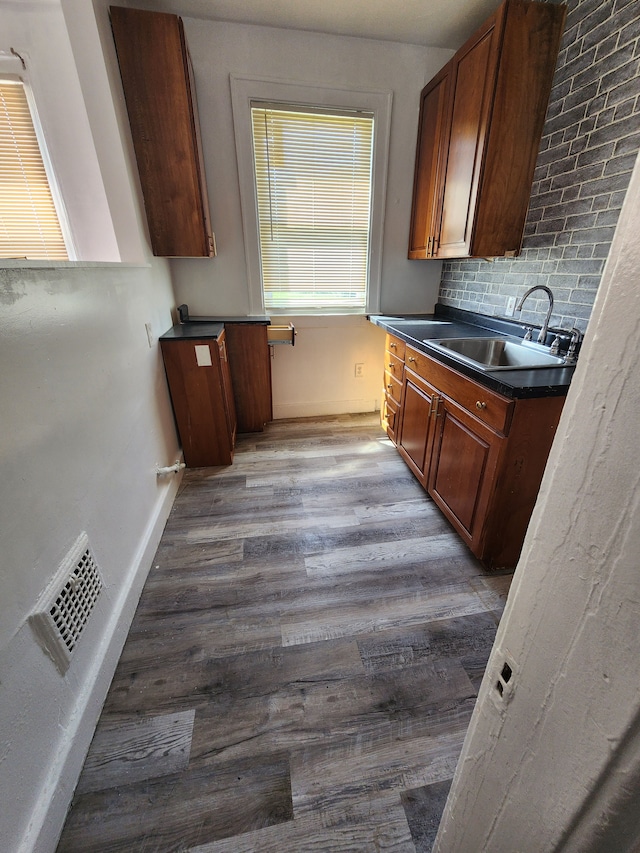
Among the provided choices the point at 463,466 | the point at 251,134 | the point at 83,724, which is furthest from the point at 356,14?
the point at 83,724

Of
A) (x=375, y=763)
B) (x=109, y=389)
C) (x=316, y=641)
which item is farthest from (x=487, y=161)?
(x=375, y=763)

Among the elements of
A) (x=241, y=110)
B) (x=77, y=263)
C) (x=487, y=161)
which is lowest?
(x=77, y=263)

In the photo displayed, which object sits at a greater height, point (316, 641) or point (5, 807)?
point (5, 807)

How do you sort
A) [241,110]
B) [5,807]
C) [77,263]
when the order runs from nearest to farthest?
[5,807] → [77,263] → [241,110]

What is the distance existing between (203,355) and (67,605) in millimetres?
1512

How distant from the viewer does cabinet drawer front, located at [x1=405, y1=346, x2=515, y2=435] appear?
1.37m

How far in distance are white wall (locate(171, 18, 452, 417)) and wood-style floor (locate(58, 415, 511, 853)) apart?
1.40m

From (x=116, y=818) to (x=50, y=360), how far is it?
1254 mm

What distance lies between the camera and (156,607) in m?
1.48

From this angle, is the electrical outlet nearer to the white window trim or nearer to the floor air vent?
the floor air vent

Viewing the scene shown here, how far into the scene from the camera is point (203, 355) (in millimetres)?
2168

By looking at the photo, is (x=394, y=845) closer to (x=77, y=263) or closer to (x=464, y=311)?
(x=77, y=263)

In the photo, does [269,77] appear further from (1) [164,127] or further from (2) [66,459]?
(2) [66,459]

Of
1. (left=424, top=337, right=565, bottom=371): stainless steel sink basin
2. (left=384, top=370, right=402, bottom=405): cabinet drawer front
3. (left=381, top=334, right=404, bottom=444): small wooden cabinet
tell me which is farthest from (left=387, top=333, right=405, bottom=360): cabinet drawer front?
(left=424, top=337, right=565, bottom=371): stainless steel sink basin
